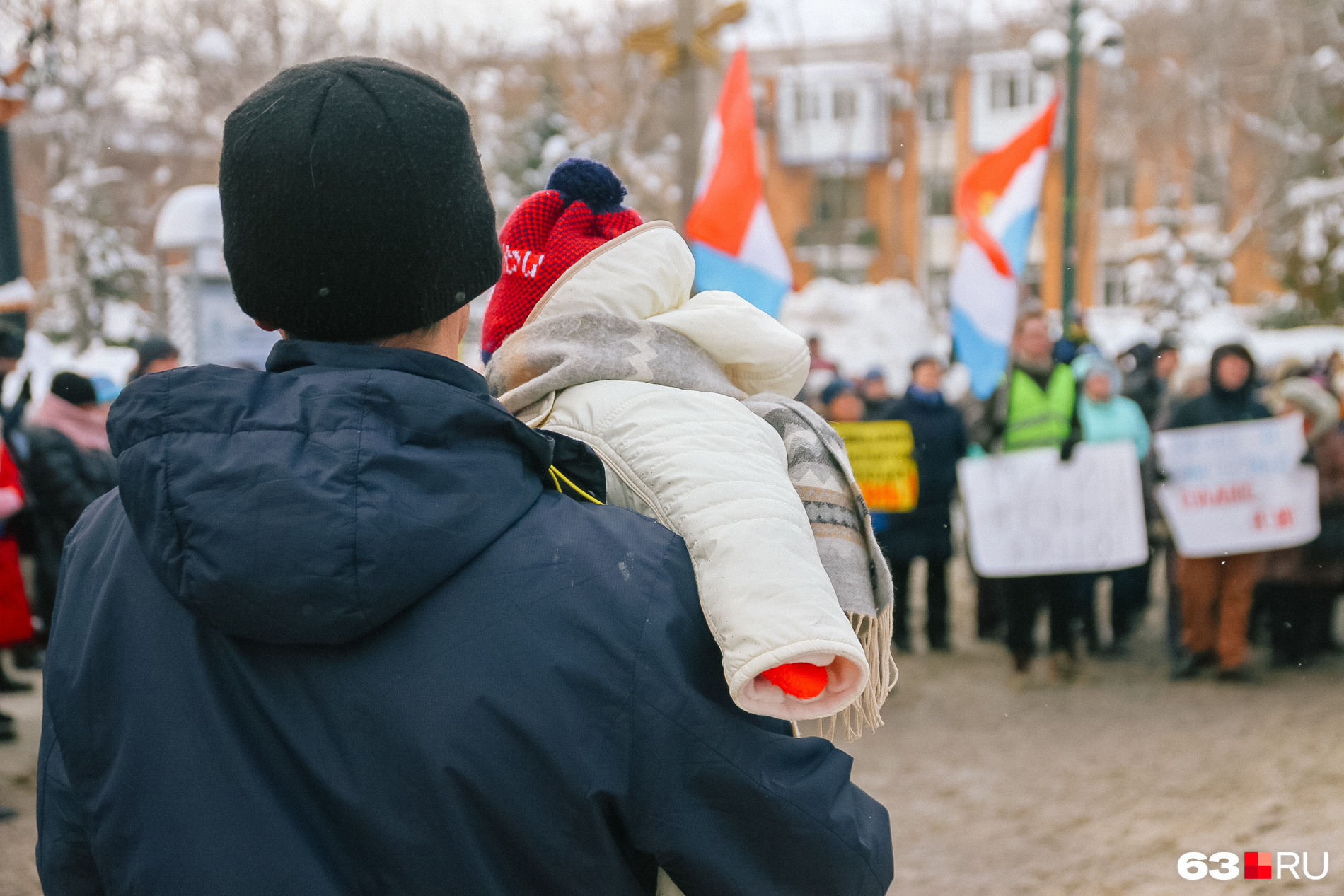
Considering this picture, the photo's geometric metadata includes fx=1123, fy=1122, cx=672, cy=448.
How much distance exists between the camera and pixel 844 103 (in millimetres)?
40188

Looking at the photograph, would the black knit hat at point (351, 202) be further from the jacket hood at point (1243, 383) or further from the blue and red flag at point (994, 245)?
the jacket hood at point (1243, 383)

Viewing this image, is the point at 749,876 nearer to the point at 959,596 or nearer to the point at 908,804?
the point at 908,804

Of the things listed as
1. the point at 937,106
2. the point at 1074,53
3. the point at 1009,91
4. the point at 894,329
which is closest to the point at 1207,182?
the point at 1009,91

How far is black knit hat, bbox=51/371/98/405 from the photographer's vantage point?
6363mm

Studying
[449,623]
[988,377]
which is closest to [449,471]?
[449,623]

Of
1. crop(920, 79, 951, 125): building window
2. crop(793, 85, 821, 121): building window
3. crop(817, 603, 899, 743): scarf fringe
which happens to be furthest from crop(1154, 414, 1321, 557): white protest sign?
crop(793, 85, 821, 121): building window

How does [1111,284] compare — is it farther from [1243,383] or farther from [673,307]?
[673,307]

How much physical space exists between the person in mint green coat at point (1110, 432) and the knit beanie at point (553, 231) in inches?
242

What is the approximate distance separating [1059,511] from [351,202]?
6.41m

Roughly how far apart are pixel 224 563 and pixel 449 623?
212 millimetres

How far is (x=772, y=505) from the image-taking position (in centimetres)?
118

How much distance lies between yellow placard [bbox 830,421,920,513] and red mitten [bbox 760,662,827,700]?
6492mm

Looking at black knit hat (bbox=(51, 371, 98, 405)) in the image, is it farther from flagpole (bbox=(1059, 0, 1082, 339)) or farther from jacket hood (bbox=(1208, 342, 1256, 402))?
flagpole (bbox=(1059, 0, 1082, 339))

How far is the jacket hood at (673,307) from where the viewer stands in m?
1.40
